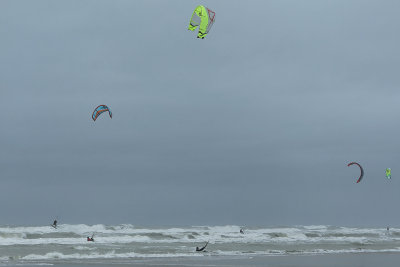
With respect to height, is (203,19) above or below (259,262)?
above

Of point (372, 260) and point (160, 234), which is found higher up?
point (160, 234)

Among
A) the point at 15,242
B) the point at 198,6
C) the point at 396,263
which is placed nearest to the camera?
the point at 198,6

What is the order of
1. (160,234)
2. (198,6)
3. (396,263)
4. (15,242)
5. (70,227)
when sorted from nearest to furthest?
(198,6) < (396,263) < (15,242) < (160,234) < (70,227)

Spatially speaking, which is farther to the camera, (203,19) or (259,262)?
(259,262)

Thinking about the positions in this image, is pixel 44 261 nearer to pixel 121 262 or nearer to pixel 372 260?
pixel 121 262

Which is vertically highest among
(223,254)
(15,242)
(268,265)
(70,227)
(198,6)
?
(70,227)

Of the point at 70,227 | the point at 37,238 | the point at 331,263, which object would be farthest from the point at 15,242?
the point at 331,263

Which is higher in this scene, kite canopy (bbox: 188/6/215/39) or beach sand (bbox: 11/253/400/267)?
kite canopy (bbox: 188/6/215/39)

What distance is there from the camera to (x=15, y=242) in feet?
113

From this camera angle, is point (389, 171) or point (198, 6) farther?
point (389, 171)

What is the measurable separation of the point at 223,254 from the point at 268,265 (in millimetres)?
5878

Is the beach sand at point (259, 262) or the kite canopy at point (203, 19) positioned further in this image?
the beach sand at point (259, 262)

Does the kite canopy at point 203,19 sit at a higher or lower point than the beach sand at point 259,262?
higher

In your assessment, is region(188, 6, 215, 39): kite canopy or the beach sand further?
the beach sand
